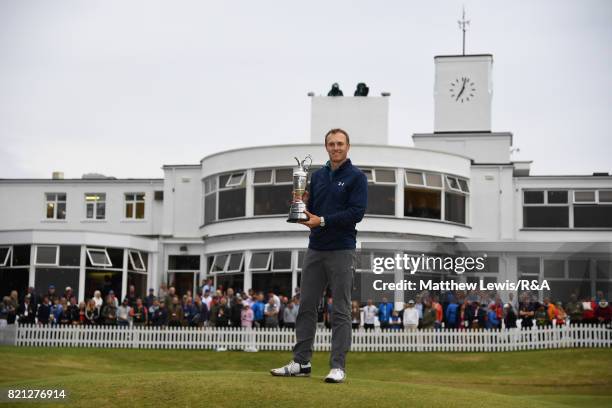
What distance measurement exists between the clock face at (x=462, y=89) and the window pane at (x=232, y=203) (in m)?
19.6

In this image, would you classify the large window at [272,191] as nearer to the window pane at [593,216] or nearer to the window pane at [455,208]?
the window pane at [455,208]

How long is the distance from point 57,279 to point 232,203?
8955mm

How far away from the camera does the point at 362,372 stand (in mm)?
28703

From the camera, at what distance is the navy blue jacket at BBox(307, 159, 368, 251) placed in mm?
11148

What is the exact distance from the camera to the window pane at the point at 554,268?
40.7m

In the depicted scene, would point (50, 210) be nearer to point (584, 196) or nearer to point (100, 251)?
point (100, 251)

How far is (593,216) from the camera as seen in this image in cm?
4634

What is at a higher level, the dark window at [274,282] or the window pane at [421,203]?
the window pane at [421,203]

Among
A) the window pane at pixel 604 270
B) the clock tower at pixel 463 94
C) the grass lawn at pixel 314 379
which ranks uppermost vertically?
the clock tower at pixel 463 94

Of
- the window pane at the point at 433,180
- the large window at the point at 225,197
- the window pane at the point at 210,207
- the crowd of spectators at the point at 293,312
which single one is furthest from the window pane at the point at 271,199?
the window pane at the point at 433,180

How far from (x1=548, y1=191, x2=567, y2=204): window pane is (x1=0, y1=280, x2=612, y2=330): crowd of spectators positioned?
1077 centimetres

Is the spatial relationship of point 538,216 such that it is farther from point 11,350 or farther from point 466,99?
point 11,350

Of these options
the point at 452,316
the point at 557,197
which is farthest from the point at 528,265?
the point at 452,316

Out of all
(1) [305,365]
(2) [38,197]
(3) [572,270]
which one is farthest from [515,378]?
(2) [38,197]
